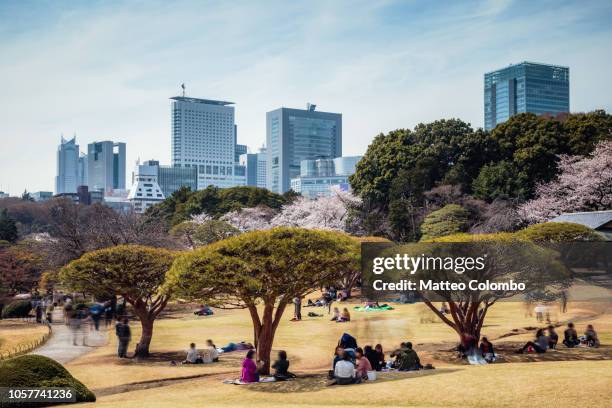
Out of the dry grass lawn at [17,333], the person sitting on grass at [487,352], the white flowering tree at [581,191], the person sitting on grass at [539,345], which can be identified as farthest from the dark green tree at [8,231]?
the person sitting on grass at [539,345]

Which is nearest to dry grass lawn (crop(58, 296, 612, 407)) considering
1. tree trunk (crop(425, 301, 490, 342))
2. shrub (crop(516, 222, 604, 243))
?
tree trunk (crop(425, 301, 490, 342))

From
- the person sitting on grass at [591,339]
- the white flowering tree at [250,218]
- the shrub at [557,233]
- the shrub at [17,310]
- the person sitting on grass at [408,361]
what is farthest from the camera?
the white flowering tree at [250,218]

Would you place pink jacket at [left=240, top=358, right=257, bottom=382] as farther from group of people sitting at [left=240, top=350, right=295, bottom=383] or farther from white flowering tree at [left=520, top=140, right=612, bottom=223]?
white flowering tree at [left=520, top=140, right=612, bottom=223]

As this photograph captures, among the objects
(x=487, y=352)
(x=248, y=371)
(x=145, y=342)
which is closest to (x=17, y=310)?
(x=145, y=342)

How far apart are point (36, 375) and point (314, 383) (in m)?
8.10

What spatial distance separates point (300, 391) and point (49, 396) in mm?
6959

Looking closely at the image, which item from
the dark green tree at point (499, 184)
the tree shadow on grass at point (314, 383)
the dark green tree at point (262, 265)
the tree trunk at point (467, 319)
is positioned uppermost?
the dark green tree at point (499, 184)

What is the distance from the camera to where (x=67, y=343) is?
3338 cm

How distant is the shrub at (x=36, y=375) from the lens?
16938 mm

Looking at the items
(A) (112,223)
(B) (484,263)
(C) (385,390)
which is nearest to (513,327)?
(B) (484,263)

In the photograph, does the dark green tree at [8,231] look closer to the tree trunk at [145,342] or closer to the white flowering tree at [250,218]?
the white flowering tree at [250,218]

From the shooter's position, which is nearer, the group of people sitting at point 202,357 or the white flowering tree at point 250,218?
the group of people sitting at point 202,357

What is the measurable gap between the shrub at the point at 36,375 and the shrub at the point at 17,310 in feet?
105

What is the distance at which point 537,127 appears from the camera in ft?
215
